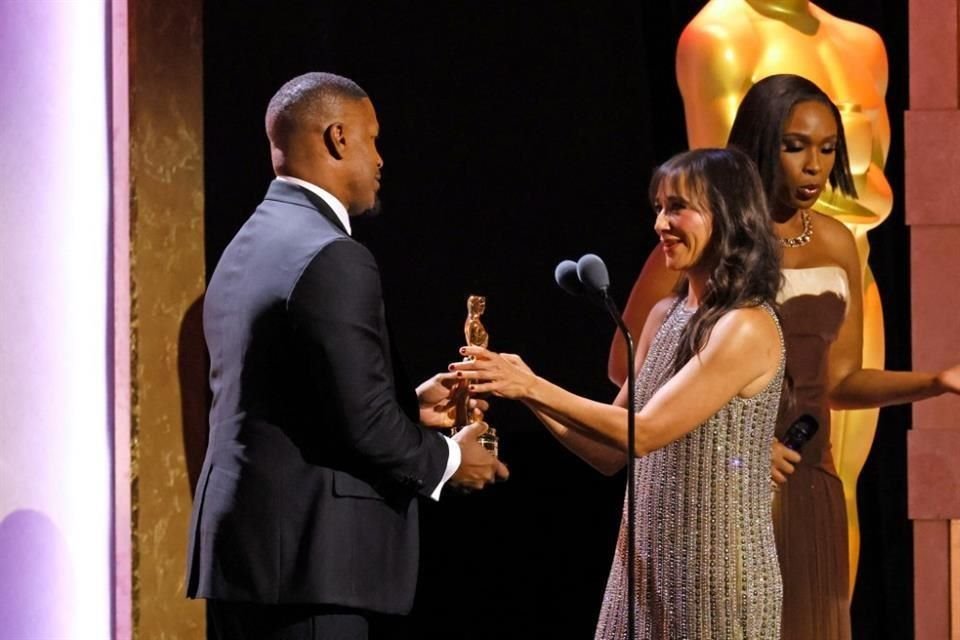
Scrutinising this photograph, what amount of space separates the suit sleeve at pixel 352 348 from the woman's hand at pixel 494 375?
17 centimetres

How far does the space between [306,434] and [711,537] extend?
0.72 meters

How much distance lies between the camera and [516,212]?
13.4 ft

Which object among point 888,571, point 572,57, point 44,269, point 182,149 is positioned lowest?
point 888,571

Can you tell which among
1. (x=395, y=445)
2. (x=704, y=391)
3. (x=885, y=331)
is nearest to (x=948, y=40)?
(x=885, y=331)

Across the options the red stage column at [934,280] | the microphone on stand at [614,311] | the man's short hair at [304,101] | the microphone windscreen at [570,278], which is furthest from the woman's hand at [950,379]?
the man's short hair at [304,101]

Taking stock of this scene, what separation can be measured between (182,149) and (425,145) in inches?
28.1

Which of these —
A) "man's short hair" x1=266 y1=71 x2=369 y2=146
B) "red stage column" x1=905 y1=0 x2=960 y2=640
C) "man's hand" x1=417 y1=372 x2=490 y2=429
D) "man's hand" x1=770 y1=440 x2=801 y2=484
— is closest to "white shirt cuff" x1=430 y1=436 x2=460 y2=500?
"man's hand" x1=417 y1=372 x2=490 y2=429

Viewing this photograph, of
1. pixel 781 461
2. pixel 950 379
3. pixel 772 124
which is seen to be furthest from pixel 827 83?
pixel 781 461

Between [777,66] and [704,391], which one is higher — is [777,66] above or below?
above

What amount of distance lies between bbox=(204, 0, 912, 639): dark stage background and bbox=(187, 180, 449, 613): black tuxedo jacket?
1324 millimetres

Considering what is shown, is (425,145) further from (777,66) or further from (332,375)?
(332,375)

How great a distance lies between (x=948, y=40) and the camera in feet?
13.0

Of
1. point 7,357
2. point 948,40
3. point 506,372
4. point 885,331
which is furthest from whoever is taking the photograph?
point 885,331

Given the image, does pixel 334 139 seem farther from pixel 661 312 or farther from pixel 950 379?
pixel 950 379
